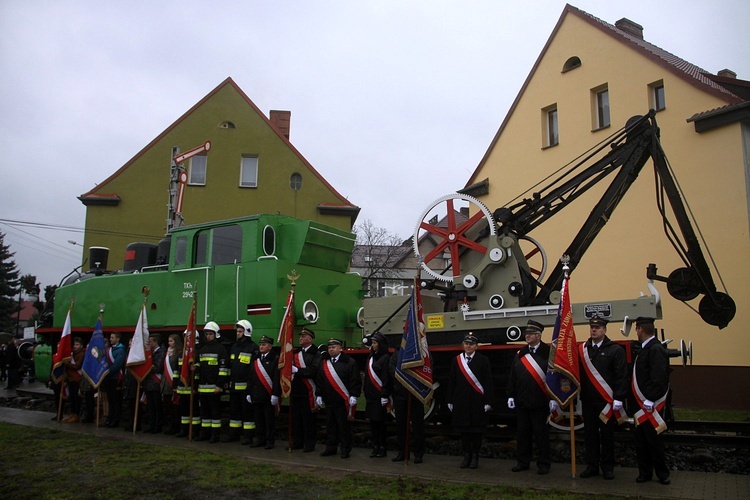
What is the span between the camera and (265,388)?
9.59 m

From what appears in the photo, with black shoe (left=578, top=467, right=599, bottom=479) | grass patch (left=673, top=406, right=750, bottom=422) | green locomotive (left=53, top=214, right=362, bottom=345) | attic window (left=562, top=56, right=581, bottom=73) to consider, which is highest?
attic window (left=562, top=56, right=581, bottom=73)

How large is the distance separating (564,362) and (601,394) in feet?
1.80

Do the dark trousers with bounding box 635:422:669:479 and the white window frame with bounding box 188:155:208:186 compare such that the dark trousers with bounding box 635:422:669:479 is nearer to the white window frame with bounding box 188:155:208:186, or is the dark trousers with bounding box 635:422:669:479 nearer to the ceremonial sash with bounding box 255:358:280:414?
the ceremonial sash with bounding box 255:358:280:414

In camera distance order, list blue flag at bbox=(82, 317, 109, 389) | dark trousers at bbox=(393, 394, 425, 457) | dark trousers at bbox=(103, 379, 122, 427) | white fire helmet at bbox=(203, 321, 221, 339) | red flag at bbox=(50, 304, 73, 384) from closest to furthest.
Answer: dark trousers at bbox=(393, 394, 425, 457)
white fire helmet at bbox=(203, 321, 221, 339)
blue flag at bbox=(82, 317, 109, 389)
dark trousers at bbox=(103, 379, 122, 427)
red flag at bbox=(50, 304, 73, 384)

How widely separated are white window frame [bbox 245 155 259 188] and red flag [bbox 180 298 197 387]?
55.4ft

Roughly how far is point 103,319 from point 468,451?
28.0 ft

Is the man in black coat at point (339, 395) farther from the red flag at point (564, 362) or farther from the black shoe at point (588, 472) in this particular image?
the black shoe at point (588, 472)

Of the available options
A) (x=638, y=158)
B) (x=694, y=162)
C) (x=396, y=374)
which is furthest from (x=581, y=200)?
(x=396, y=374)

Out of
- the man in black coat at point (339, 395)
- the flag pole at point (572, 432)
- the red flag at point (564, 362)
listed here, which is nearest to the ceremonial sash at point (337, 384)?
the man in black coat at point (339, 395)

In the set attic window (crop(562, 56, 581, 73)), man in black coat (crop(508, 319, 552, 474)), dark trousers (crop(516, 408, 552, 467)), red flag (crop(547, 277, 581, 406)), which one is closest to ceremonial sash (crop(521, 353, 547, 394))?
man in black coat (crop(508, 319, 552, 474))

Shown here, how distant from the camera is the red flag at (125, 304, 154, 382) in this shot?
11.1 m

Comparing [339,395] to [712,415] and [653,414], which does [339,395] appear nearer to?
[653,414]

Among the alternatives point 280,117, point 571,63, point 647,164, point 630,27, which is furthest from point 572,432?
point 280,117

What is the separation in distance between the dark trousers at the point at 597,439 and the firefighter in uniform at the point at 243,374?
5069 mm
